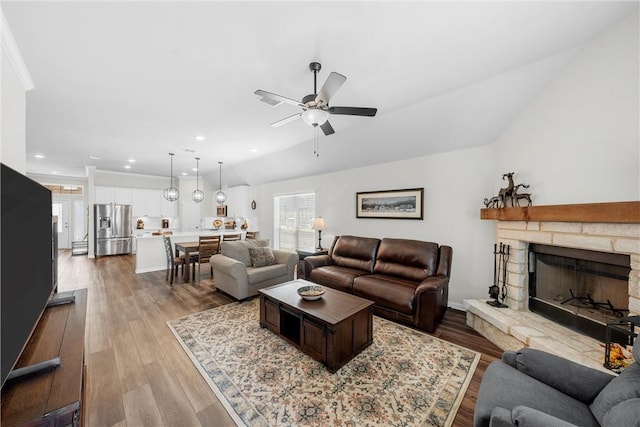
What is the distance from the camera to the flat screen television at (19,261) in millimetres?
935

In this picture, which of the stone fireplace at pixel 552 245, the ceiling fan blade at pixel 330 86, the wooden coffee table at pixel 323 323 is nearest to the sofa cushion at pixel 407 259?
the stone fireplace at pixel 552 245

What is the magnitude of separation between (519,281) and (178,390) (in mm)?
3589

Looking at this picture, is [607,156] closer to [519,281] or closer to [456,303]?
[519,281]

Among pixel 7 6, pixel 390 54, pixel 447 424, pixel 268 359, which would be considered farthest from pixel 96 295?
pixel 390 54

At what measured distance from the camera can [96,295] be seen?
395cm

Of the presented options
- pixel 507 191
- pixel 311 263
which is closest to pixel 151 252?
pixel 311 263

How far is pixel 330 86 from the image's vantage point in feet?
5.98

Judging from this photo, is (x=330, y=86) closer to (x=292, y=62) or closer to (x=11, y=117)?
(x=292, y=62)

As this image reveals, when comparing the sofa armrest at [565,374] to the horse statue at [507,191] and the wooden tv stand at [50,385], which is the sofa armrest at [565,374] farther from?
the wooden tv stand at [50,385]

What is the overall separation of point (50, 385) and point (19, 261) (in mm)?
616

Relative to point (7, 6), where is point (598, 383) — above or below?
below

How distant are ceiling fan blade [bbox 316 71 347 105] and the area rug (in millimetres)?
2335

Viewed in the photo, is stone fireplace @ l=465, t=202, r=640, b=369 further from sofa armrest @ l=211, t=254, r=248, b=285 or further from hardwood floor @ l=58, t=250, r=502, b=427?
sofa armrest @ l=211, t=254, r=248, b=285

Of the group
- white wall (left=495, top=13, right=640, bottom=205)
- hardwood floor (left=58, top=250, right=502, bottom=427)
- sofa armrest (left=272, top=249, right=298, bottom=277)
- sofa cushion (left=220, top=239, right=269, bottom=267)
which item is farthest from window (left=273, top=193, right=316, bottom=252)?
white wall (left=495, top=13, right=640, bottom=205)
